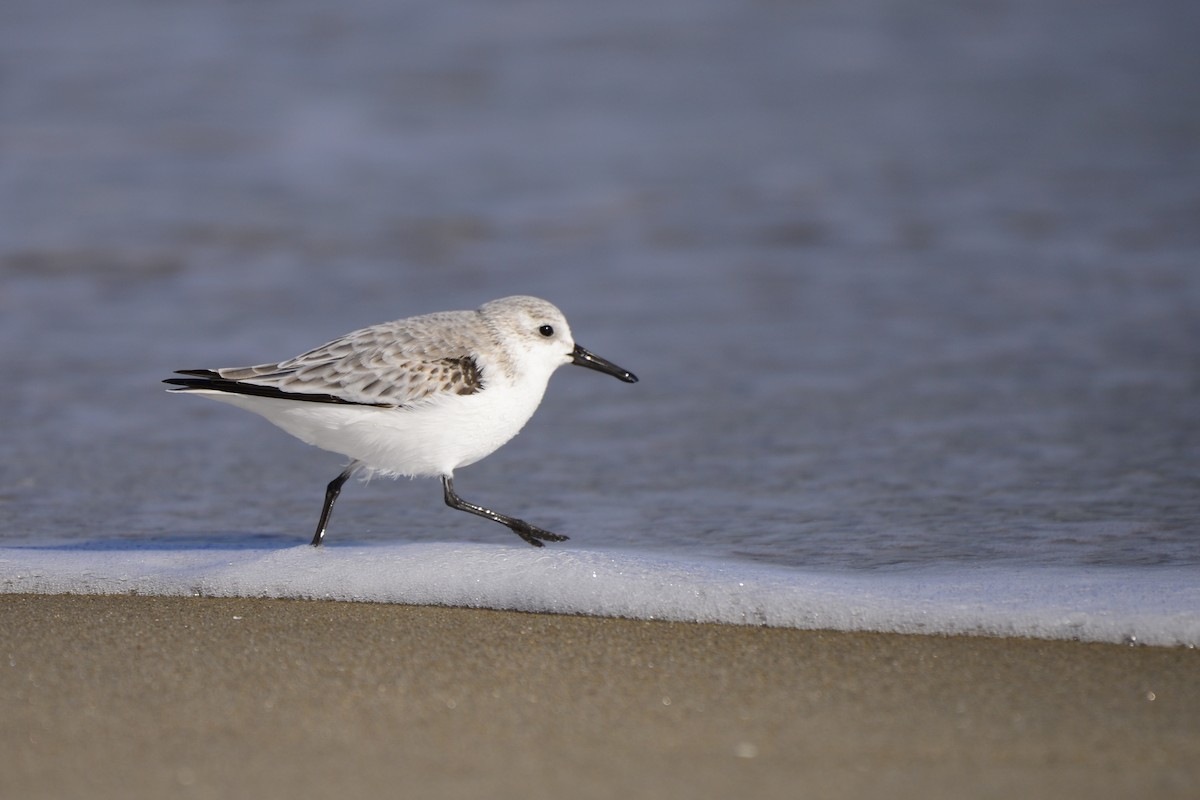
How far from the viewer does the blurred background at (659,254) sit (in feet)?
19.3

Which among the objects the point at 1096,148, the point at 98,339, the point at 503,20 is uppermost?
the point at 503,20

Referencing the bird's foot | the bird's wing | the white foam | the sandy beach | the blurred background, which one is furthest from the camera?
the blurred background

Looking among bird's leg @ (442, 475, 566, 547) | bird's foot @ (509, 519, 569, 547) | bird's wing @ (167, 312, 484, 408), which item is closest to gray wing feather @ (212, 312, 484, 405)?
bird's wing @ (167, 312, 484, 408)

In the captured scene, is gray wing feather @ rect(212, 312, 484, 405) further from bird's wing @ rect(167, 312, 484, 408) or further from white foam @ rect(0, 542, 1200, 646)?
white foam @ rect(0, 542, 1200, 646)

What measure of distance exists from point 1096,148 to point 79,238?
309 inches

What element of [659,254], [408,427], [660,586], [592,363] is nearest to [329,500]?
[408,427]

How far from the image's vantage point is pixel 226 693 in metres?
3.72

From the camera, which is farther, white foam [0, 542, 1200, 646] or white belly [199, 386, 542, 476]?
white belly [199, 386, 542, 476]

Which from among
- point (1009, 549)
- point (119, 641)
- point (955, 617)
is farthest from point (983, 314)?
point (119, 641)

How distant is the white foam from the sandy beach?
0.10 metres

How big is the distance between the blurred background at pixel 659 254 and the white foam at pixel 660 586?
44cm

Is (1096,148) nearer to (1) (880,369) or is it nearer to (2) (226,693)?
(1) (880,369)

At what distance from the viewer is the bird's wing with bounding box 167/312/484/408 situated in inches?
190

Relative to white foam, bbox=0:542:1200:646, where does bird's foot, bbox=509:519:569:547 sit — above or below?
above
